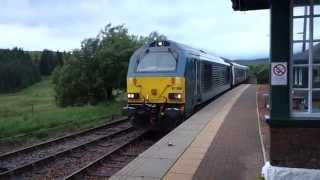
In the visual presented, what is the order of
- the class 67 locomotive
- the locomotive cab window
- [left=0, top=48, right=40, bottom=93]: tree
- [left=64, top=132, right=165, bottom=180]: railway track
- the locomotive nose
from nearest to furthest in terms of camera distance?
[left=64, top=132, right=165, bottom=180]: railway track, the class 67 locomotive, the locomotive nose, the locomotive cab window, [left=0, top=48, right=40, bottom=93]: tree

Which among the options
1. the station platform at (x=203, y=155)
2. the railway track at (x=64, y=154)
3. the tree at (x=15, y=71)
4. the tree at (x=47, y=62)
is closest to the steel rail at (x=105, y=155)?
the railway track at (x=64, y=154)

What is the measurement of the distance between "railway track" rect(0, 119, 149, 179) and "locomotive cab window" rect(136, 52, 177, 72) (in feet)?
7.41

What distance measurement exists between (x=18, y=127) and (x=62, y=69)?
1847 centimetres

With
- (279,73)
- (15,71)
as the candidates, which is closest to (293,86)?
(279,73)

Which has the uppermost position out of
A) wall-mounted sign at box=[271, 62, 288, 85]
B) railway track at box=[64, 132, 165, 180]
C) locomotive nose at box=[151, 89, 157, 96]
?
wall-mounted sign at box=[271, 62, 288, 85]

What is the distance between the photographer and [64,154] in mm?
13914

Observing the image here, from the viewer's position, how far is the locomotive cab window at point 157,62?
17.6 metres

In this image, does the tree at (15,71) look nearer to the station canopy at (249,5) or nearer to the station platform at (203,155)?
the station platform at (203,155)

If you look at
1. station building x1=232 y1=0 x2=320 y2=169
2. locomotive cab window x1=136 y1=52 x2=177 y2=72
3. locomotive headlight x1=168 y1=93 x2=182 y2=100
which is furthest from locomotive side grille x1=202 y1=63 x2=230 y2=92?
station building x1=232 y1=0 x2=320 y2=169

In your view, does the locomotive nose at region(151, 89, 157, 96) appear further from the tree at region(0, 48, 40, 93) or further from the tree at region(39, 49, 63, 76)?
the tree at region(39, 49, 63, 76)

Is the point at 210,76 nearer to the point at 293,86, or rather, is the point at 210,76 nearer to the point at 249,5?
the point at 249,5

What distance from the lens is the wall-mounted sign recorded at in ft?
24.6

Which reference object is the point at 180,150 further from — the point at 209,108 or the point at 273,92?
the point at 209,108

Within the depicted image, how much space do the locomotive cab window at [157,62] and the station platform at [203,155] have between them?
78.2 inches
